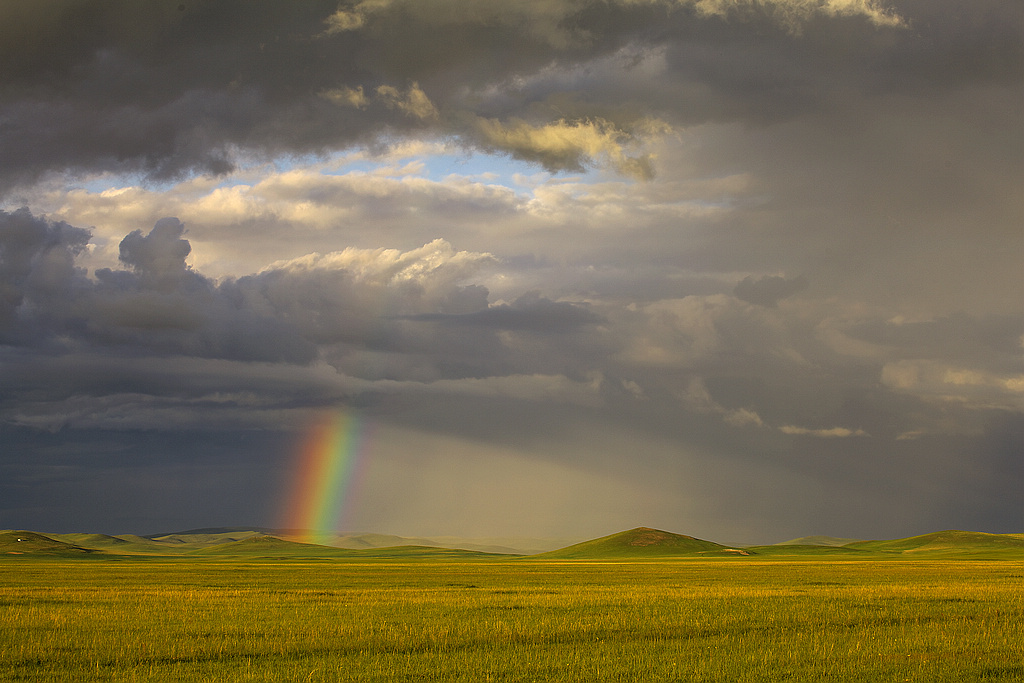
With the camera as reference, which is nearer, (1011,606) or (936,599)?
(1011,606)

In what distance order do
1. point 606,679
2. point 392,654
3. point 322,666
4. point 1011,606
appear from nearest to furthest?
1. point 606,679
2. point 322,666
3. point 392,654
4. point 1011,606

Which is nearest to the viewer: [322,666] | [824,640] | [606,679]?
[606,679]

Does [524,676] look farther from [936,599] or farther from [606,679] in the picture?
[936,599]

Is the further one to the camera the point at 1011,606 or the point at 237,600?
the point at 237,600

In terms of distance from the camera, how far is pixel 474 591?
5928 cm

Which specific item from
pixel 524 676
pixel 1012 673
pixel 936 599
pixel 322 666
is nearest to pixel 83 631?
pixel 322 666

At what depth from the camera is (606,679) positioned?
880 inches

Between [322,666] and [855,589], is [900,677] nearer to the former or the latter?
[322,666]

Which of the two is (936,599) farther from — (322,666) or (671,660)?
(322,666)

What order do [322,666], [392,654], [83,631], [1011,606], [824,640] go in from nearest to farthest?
[322,666] → [392,654] → [824,640] → [83,631] → [1011,606]

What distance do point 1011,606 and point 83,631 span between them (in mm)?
46296

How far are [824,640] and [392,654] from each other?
16.3 meters

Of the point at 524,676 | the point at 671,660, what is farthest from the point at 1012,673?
the point at 524,676

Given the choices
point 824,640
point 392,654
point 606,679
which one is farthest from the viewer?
point 824,640
